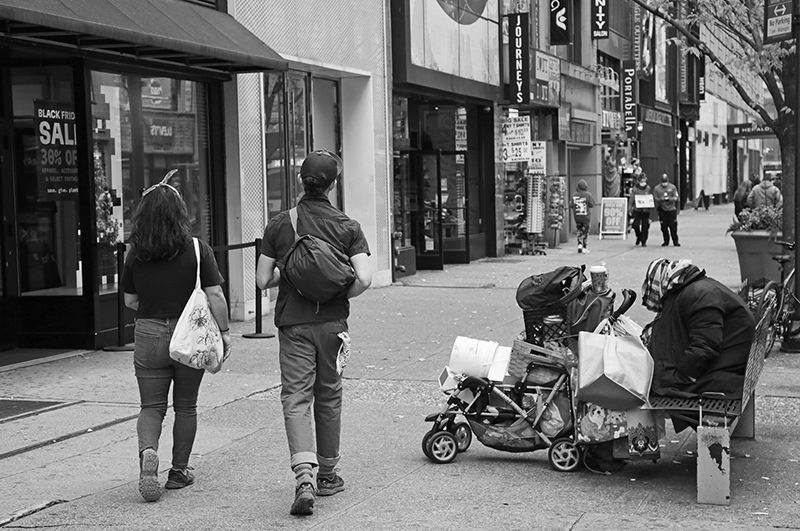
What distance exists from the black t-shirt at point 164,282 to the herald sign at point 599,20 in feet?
87.3

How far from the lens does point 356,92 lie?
1741 cm

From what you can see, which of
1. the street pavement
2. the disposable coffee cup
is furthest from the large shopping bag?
the disposable coffee cup

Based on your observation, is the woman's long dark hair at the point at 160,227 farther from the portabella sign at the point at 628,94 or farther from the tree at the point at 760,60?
the portabella sign at the point at 628,94

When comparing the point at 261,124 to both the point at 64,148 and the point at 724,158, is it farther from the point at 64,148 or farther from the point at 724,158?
the point at 724,158

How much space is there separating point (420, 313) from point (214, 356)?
8557mm

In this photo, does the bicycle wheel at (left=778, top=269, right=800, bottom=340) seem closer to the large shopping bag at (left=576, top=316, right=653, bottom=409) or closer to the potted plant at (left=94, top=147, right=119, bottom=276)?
the large shopping bag at (left=576, top=316, right=653, bottom=409)

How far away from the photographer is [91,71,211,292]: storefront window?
38.5 feet

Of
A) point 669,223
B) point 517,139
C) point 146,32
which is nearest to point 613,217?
point 669,223

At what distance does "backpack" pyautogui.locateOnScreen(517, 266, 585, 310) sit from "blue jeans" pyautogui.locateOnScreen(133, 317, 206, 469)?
2.15 m

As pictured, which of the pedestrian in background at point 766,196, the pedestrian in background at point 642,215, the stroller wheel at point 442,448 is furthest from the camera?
the pedestrian in background at point 642,215

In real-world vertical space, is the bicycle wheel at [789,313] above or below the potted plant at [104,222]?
below

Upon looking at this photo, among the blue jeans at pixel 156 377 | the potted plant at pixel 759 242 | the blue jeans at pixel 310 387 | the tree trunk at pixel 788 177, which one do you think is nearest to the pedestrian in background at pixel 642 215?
the potted plant at pixel 759 242

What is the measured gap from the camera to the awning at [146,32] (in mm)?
9422

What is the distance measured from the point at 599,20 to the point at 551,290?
84.1ft
